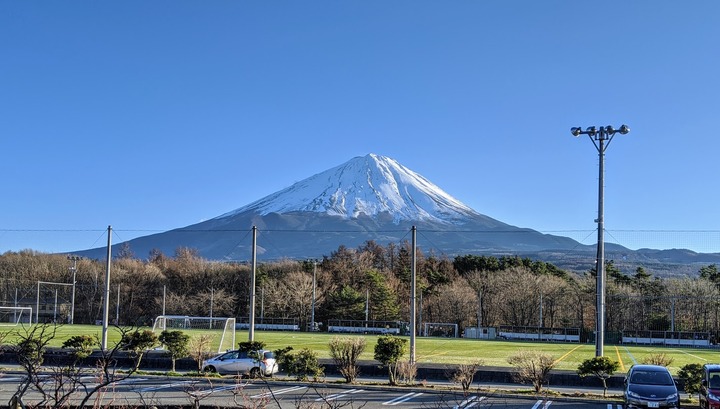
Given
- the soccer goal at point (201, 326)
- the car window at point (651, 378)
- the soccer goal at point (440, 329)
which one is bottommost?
the soccer goal at point (440, 329)

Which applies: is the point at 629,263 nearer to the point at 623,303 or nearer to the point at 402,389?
the point at 623,303

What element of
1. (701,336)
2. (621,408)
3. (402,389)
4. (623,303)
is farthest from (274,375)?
(623,303)

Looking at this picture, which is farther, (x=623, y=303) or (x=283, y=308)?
(x=283, y=308)

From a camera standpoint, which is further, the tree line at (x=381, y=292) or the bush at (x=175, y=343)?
the tree line at (x=381, y=292)

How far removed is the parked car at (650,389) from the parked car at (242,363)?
13.6 metres

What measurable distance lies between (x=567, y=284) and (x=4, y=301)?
71.2 m

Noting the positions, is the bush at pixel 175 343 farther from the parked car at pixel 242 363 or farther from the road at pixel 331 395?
the road at pixel 331 395

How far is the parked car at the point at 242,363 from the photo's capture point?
28.1m

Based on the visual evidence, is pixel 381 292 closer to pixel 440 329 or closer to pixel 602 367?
pixel 440 329

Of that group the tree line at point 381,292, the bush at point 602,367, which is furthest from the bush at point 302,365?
the tree line at point 381,292

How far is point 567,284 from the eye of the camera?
8825cm

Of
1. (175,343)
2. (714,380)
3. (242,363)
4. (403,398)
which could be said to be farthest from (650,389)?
(175,343)

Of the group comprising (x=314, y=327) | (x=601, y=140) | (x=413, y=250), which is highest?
(x=601, y=140)

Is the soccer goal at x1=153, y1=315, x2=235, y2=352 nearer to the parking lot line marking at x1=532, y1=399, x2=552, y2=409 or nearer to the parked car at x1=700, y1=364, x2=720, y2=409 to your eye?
the parking lot line marking at x1=532, y1=399, x2=552, y2=409
